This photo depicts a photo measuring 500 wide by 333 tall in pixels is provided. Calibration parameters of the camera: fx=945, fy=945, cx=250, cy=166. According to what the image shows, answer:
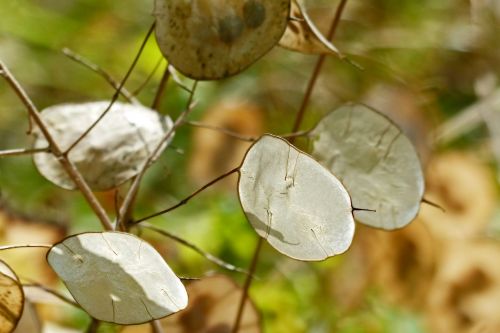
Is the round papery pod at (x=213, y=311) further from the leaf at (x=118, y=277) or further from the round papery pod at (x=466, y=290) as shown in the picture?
the round papery pod at (x=466, y=290)

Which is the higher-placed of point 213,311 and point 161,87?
point 161,87

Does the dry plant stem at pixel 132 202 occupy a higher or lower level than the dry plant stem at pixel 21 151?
lower

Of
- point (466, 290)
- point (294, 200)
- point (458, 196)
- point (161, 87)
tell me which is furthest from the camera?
point (458, 196)

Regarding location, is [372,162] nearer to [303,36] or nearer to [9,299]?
[303,36]

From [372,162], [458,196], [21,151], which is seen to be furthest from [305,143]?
[458,196]

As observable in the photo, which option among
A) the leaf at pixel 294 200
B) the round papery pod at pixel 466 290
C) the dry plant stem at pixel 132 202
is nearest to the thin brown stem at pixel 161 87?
the dry plant stem at pixel 132 202

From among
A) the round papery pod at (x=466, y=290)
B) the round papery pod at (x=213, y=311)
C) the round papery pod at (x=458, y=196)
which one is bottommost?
the round papery pod at (x=458, y=196)

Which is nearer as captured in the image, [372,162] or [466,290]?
[372,162]
